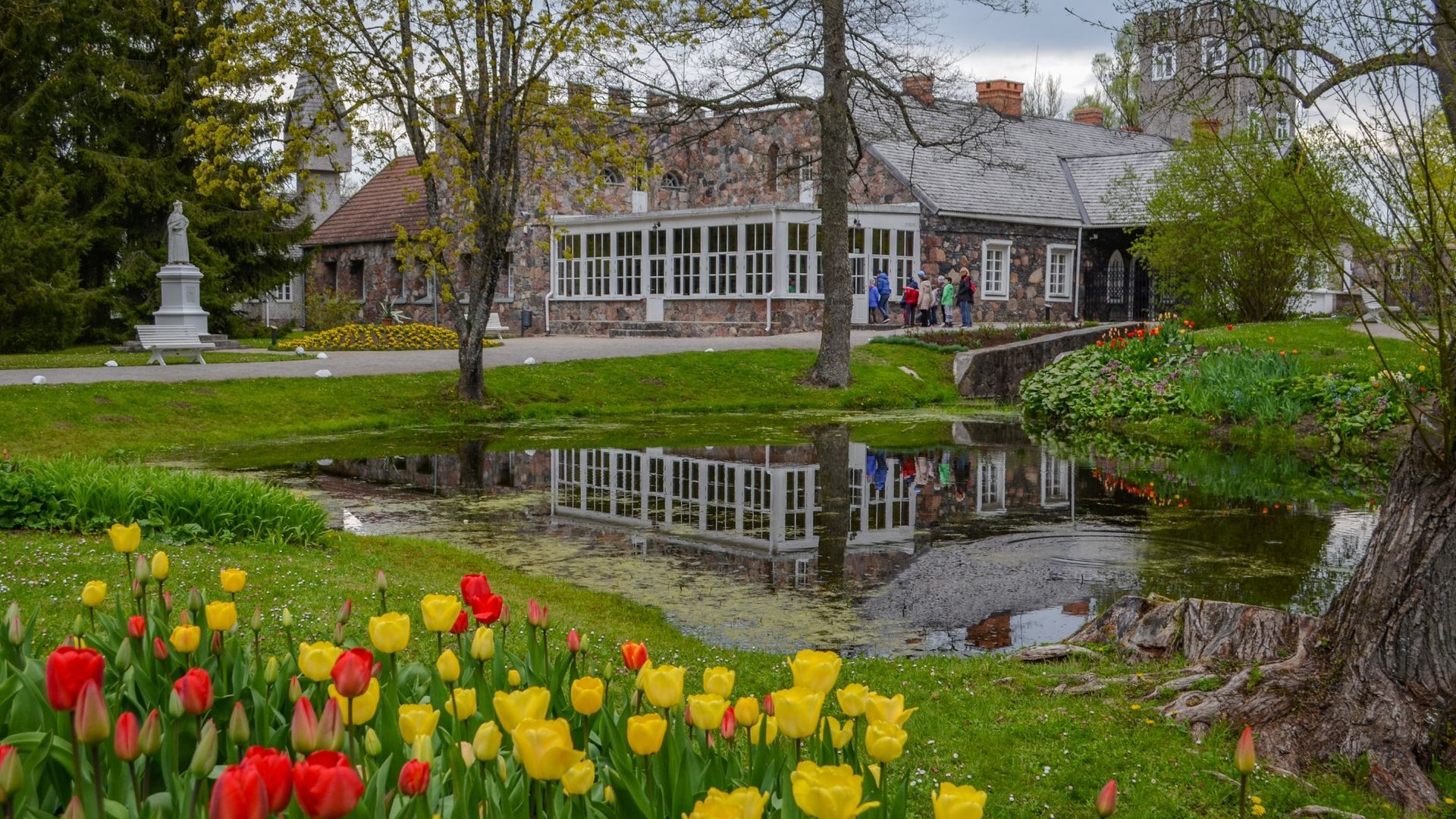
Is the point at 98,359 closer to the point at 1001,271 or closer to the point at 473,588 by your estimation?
the point at 1001,271

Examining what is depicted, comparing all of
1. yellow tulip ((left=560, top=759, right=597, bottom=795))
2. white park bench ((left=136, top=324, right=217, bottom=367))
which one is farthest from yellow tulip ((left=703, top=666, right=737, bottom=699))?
white park bench ((left=136, top=324, right=217, bottom=367))

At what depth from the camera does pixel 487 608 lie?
123 inches

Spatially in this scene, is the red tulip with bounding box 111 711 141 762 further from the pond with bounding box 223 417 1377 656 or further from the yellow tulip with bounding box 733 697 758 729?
the pond with bounding box 223 417 1377 656

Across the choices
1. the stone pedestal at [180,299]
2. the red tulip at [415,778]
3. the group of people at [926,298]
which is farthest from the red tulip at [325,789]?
the group of people at [926,298]

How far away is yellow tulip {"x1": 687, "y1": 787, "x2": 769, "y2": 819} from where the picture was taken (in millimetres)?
2000

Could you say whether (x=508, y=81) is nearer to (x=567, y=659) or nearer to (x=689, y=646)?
(x=689, y=646)

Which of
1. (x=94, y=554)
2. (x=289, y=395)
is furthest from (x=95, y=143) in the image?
(x=94, y=554)

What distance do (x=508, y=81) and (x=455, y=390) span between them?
4.78 m

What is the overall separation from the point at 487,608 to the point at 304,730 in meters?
0.98

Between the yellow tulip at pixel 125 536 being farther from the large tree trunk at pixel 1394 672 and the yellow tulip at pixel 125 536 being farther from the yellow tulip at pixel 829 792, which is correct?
the large tree trunk at pixel 1394 672

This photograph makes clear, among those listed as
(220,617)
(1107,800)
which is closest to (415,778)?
(1107,800)

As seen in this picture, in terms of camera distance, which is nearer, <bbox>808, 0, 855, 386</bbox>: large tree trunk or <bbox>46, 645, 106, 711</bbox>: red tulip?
<bbox>46, 645, 106, 711</bbox>: red tulip

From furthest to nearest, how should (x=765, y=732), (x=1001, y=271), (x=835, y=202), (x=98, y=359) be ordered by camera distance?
(x=1001, y=271)
(x=98, y=359)
(x=835, y=202)
(x=765, y=732)

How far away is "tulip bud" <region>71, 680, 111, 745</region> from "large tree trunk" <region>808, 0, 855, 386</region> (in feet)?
65.8
